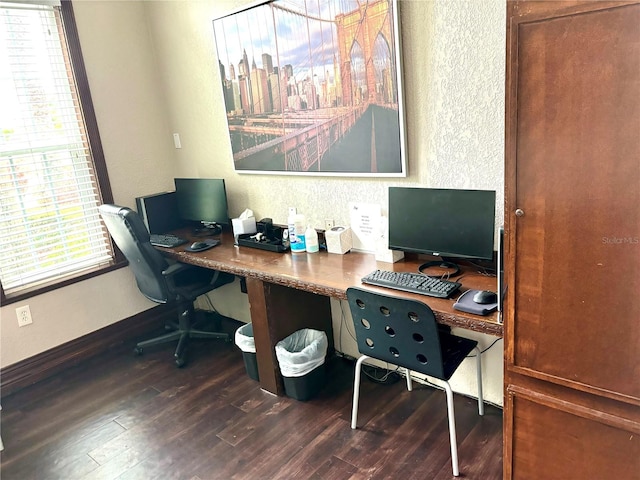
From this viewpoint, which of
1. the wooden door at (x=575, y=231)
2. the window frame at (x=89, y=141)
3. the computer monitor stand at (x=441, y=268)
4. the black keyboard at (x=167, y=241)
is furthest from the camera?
the black keyboard at (x=167, y=241)

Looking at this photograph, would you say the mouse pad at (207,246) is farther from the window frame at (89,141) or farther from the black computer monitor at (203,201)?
the window frame at (89,141)

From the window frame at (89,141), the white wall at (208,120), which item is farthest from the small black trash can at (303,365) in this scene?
the window frame at (89,141)

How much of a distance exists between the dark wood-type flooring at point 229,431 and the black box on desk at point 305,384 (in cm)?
4

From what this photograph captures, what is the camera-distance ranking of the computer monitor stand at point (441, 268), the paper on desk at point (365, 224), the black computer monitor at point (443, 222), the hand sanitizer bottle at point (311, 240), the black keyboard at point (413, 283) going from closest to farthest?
the black keyboard at point (413, 283) → the black computer monitor at point (443, 222) → the computer monitor stand at point (441, 268) → the paper on desk at point (365, 224) → the hand sanitizer bottle at point (311, 240)

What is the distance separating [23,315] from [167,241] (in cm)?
96

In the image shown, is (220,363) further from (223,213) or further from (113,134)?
(113,134)

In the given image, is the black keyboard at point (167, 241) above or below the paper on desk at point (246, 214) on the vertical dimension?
below

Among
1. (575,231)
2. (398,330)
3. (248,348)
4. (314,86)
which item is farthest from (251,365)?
(575,231)

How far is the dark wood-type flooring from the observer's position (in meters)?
2.03

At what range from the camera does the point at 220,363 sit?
2969mm

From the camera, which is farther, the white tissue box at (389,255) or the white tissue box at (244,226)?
the white tissue box at (244,226)

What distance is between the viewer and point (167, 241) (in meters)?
3.08

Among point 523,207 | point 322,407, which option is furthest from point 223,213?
point 523,207

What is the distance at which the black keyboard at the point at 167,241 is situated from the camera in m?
3.03
